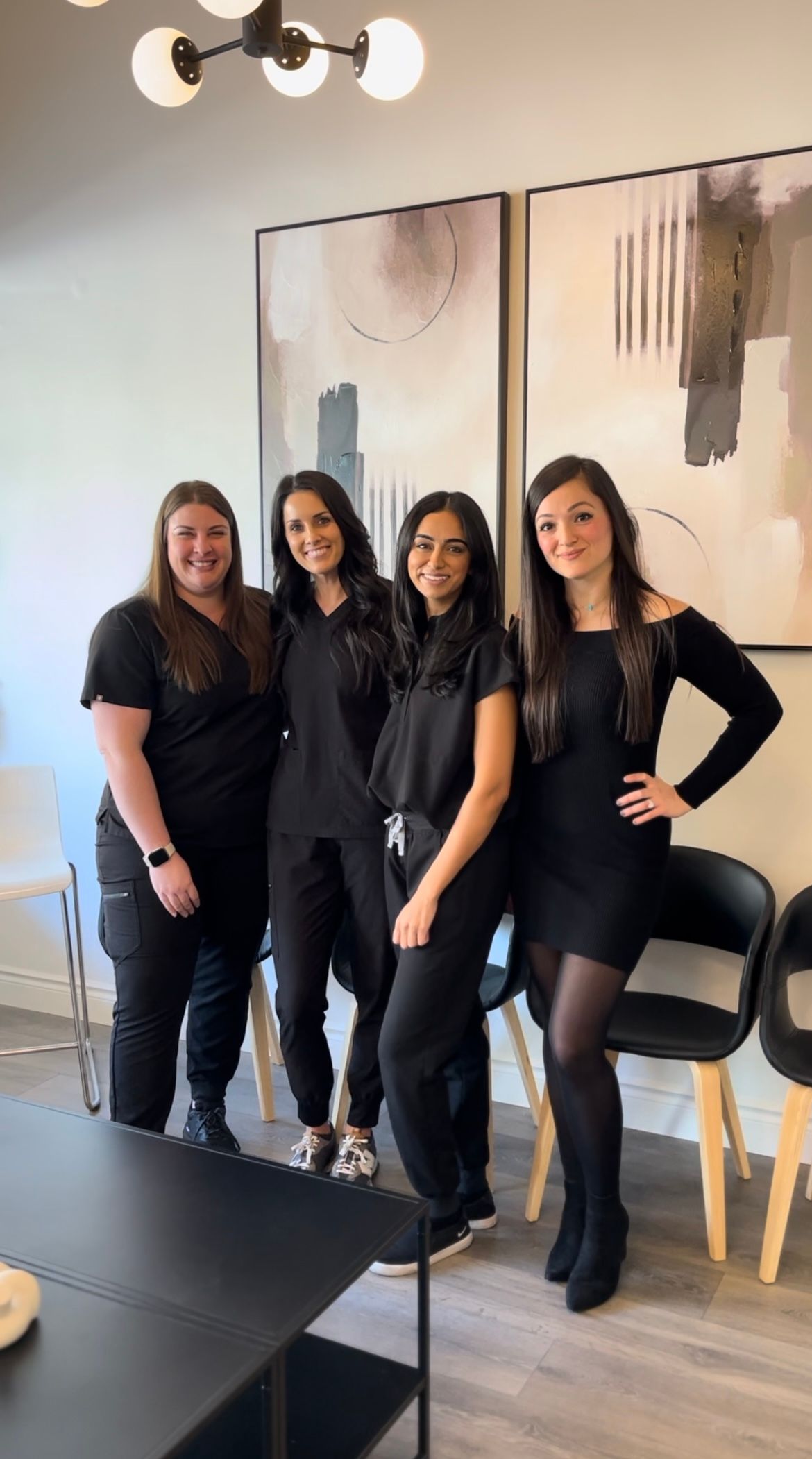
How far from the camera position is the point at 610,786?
6.51 ft

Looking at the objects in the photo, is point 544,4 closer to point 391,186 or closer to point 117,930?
point 391,186

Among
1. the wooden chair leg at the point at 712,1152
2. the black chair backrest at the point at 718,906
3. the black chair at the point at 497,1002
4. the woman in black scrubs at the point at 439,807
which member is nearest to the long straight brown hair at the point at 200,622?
the woman in black scrubs at the point at 439,807

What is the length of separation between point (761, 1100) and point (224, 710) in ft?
5.21

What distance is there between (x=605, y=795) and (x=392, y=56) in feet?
4.20

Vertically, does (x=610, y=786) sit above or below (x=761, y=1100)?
above

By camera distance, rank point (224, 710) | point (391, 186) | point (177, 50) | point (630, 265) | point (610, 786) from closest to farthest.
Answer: point (177, 50), point (610, 786), point (224, 710), point (630, 265), point (391, 186)

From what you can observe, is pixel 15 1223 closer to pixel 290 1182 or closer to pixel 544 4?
pixel 290 1182

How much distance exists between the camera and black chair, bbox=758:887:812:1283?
6.95 feet

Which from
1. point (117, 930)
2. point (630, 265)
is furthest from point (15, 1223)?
point (630, 265)

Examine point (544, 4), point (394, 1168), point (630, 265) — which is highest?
point (544, 4)

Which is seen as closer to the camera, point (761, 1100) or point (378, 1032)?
point (378, 1032)

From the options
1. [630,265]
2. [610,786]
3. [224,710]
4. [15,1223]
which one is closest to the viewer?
[15,1223]

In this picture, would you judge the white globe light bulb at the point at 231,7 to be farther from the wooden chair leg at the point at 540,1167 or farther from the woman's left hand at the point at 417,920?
the wooden chair leg at the point at 540,1167

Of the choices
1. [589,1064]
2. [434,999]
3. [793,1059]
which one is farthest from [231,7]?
[793,1059]
